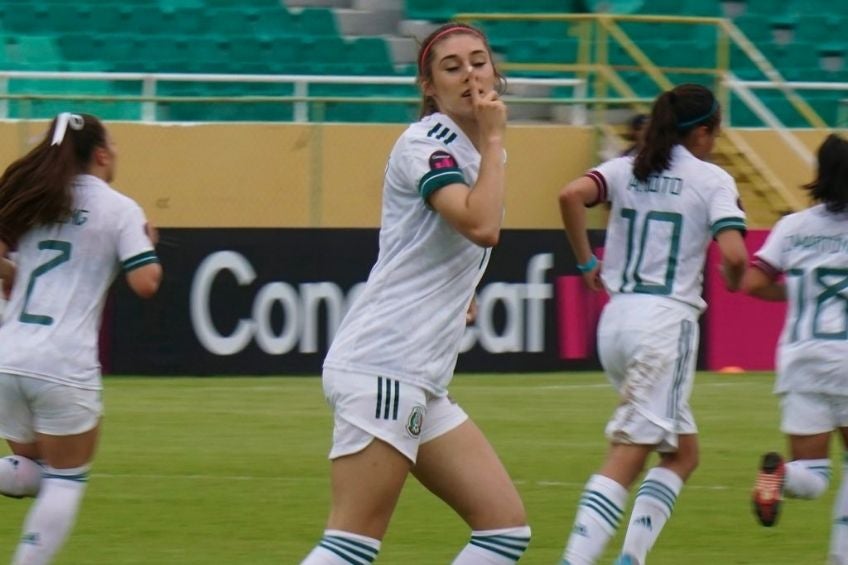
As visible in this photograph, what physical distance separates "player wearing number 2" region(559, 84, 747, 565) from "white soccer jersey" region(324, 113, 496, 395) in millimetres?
1839

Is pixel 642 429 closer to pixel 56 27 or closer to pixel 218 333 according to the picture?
pixel 218 333

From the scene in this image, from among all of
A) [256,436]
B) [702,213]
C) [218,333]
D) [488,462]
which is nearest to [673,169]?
[702,213]

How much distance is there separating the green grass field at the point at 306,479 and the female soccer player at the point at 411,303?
2832mm

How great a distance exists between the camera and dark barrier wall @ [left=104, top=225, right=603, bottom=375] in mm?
16094

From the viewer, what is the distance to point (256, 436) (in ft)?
40.3

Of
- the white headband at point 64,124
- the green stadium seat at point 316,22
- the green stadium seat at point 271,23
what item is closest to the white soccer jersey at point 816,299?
the white headband at point 64,124

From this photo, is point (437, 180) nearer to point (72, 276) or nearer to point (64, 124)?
point (72, 276)

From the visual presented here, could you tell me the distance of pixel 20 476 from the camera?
268 inches

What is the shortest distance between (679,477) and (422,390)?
2253 millimetres

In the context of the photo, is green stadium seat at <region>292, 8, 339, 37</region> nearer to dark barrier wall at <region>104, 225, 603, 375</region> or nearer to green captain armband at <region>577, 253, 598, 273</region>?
dark barrier wall at <region>104, 225, 603, 375</region>

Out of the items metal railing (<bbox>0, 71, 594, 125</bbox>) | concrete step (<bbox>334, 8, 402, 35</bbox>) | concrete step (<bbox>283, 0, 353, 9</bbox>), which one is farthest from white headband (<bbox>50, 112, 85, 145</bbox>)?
concrete step (<bbox>283, 0, 353, 9</bbox>)

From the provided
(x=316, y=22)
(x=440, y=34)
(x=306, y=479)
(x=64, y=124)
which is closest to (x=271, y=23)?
(x=316, y=22)

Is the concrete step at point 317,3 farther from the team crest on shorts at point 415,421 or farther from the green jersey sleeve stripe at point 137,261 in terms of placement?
the team crest on shorts at point 415,421

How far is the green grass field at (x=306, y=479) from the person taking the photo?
327 inches
